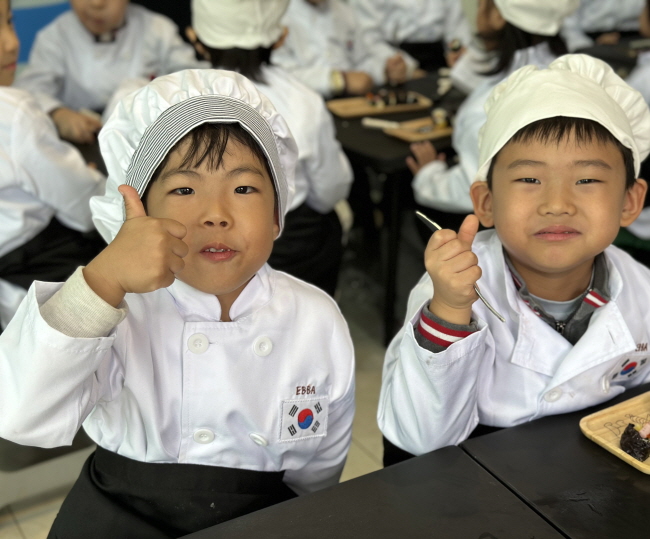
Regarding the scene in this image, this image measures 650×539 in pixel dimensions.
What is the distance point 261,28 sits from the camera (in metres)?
2.16

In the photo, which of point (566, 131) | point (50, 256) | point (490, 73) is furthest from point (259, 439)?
point (490, 73)

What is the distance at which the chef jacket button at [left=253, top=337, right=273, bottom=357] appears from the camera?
113 cm

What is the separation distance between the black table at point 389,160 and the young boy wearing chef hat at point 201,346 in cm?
107

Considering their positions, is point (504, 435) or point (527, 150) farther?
point (527, 150)

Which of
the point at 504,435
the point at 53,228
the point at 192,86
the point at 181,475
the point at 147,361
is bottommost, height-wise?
the point at 53,228

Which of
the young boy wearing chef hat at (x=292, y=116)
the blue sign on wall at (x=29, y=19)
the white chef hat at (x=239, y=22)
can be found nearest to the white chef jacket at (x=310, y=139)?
the young boy wearing chef hat at (x=292, y=116)

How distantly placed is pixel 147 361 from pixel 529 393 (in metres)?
0.64

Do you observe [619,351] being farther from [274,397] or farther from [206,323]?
[206,323]

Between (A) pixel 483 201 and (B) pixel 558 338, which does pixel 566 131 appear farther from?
(B) pixel 558 338

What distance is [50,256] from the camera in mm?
1869

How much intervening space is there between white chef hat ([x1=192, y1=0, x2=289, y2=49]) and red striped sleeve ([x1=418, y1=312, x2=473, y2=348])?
1.41m

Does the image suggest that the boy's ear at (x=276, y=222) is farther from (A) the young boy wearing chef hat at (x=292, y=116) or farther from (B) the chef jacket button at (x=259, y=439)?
(A) the young boy wearing chef hat at (x=292, y=116)

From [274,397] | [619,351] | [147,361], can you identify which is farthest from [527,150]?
[147,361]

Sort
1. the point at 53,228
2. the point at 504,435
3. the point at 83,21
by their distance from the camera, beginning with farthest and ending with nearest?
1. the point at 83,21
2. the point at 53,228
3. the point at 504,435
